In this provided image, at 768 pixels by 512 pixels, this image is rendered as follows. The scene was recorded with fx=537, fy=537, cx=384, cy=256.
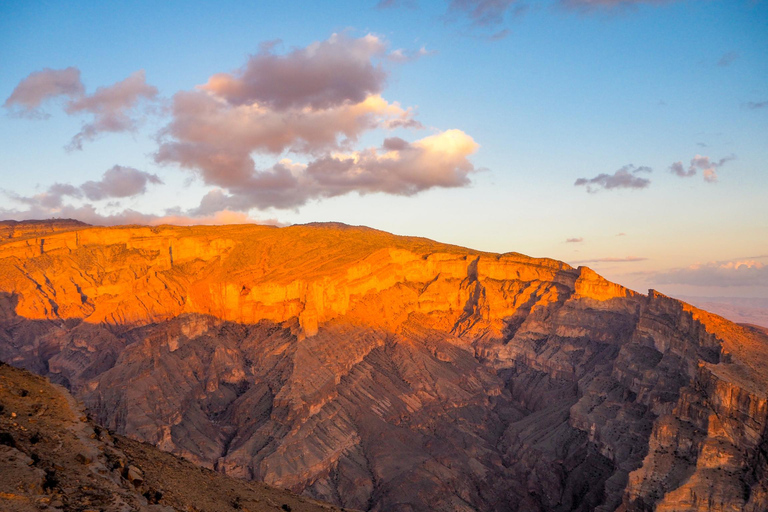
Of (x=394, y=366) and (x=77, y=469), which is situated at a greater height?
(x=77, y=469)

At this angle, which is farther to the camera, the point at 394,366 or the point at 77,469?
the point at 394,366

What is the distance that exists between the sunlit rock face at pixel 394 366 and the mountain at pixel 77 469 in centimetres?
4733

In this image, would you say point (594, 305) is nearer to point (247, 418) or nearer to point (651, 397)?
point (651, 397)

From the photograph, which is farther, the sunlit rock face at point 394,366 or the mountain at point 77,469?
the sunlit rock face at point 394,366

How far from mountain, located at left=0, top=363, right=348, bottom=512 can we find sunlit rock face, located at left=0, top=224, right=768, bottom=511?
47.3 m

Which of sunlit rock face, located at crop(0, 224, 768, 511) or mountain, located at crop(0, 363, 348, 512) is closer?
mountain, located at crop(0, 363, 348, 512)

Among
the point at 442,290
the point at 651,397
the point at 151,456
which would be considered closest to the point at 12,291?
the point at 442,290

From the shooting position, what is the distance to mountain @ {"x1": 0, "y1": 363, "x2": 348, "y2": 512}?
62.8ft

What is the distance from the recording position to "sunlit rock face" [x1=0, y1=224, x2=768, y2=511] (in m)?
66.8

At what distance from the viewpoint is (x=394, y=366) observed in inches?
4658

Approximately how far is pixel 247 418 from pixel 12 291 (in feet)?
304

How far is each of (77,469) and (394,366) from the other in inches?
3887

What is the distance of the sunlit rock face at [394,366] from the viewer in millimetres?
66750

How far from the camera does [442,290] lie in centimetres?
14838
